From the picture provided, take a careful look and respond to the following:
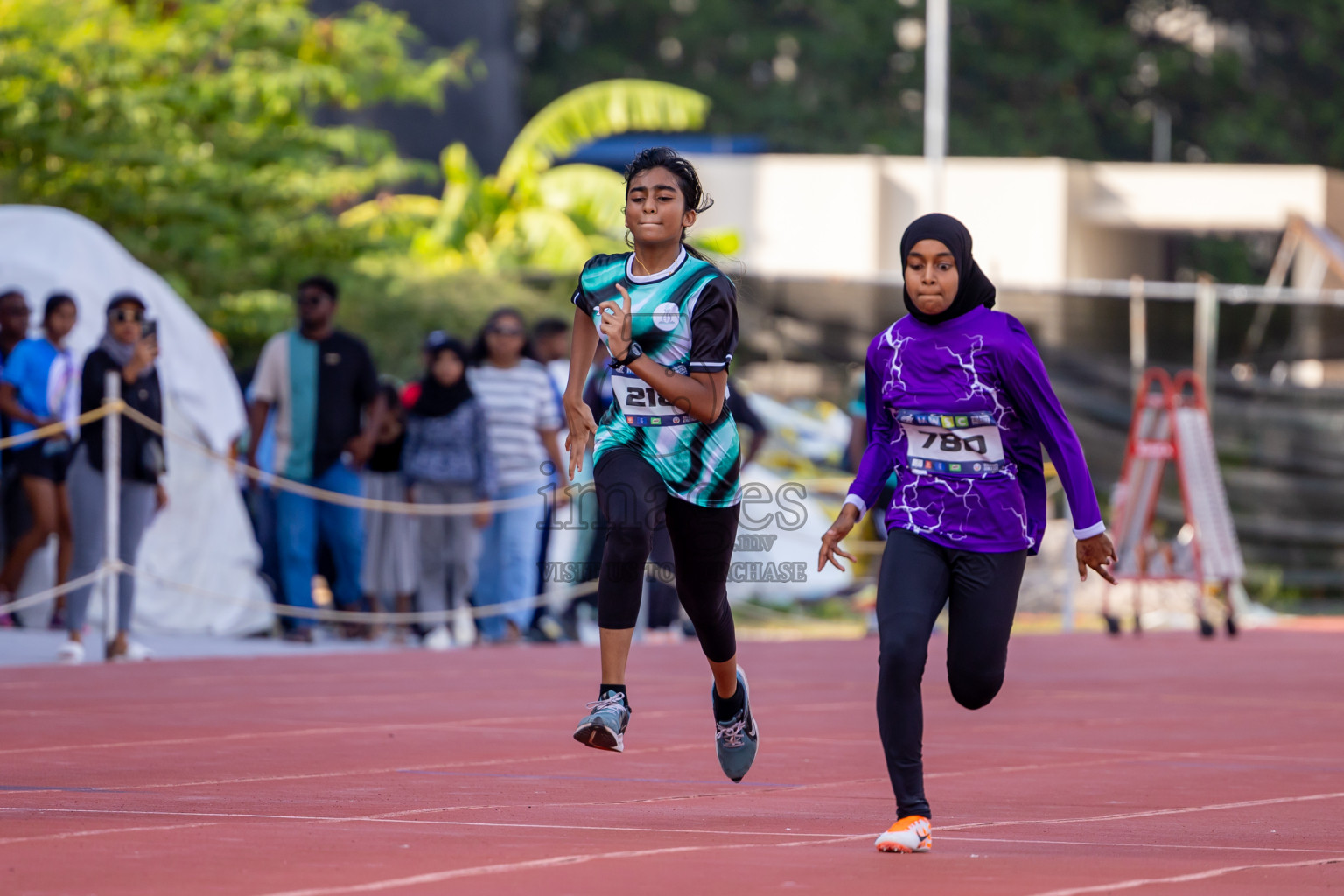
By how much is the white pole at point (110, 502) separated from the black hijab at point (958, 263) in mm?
6339

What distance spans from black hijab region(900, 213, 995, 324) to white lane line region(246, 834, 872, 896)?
137 cm

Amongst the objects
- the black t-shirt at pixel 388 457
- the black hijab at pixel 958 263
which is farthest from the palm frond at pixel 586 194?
the black hijab at pixel 958 263

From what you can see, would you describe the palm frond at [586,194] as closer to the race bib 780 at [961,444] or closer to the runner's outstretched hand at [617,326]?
the runner's outstretched hand at [617,326]

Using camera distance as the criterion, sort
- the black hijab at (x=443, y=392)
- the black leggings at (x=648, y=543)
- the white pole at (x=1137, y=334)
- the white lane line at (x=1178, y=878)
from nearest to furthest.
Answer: the white lane line at (x=1178, y=878) < the black leggings at (x=648, y=543) < the black hijab at (x=443, y=392) < the white pole at (x=1137, y=334)

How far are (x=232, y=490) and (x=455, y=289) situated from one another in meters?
8.22

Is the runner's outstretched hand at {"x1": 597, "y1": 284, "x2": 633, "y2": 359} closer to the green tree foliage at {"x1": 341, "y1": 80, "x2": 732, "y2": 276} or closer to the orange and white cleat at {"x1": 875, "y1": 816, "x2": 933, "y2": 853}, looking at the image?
the orange and white cleat at {"x1": 875, "y1": 816, "x2": 933, "y2": 853}

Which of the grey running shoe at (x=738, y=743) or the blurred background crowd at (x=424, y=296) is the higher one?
the blurred background crowd at (x=424, y=296)

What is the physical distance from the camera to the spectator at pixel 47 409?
12.0 metres

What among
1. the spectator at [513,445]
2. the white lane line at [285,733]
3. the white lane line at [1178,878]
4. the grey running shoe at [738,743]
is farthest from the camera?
the spectator at [513,445]

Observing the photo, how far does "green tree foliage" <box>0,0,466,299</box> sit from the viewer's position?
53.8 feet

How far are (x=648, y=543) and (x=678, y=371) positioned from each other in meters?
0.50

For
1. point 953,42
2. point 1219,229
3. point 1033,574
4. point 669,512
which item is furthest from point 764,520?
point 953,42

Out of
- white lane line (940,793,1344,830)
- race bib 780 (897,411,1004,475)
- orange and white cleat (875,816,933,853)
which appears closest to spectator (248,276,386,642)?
white lane line (940,793,1344,830)

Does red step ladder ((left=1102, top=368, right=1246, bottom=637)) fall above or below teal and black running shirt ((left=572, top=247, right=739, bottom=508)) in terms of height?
below
